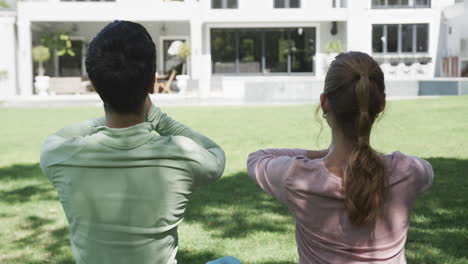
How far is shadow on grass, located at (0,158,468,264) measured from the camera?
3.70 metres

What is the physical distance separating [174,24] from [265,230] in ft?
76.4

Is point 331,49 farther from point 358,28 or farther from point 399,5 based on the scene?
point 399,5

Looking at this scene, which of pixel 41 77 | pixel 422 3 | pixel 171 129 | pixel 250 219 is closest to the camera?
pixel 171 129

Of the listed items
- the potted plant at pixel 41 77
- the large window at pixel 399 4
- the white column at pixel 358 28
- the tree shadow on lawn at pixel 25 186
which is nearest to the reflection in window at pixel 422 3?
the large window at pixel 399 4

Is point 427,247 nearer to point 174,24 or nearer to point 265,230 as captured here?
point 265,230

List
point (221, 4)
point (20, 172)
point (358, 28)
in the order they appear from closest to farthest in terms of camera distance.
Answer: point (20, 172), point (358, 28), point (221, 4)

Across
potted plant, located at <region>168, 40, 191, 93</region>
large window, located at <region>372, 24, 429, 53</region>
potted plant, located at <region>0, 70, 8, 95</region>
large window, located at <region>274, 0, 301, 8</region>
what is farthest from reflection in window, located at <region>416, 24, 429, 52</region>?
potted plant, located at <region>0, 70, 8, 95</region>

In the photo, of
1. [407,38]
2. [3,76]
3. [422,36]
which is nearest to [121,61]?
[3,76]

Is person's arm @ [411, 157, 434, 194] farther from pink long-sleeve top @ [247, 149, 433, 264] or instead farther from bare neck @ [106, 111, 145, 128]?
bare neck @ [106, 111, 145, 128]

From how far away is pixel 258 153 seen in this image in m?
1.98

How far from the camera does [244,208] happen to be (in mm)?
4887

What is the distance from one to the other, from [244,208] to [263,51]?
2352cm

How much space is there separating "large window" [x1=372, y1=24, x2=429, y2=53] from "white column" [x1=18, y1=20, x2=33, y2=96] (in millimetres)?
15487

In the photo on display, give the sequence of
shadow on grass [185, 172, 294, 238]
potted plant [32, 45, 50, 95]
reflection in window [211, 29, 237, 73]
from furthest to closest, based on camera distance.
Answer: reflection in window [211, 29, 237, 73], potted plant [32, 45, 50, 95], shadow on grass [185, 172, 294, 238]
